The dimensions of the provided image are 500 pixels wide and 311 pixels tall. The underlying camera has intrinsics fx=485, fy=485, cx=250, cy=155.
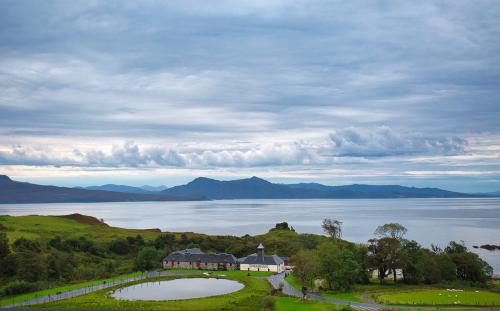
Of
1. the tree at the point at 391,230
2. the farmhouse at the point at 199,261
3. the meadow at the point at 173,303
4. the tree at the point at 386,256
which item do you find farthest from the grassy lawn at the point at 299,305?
the farmhouse at the point at 199,261

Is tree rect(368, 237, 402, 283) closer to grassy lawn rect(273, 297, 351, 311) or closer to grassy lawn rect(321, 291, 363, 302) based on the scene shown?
grassy lawn rect(321, 291, 363, 302)

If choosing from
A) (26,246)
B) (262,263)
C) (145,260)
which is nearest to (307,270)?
(262,263)

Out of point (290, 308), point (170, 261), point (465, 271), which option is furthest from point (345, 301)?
point (170, 261)

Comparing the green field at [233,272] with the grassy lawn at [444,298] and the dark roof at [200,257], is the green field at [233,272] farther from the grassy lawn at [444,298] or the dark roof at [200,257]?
the grassy lawn at [444,298]

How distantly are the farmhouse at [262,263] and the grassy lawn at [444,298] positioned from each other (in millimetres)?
26770

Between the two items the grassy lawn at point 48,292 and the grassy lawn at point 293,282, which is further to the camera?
the grassy lawn at point 293,282

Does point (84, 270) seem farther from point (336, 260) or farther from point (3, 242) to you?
point (336, 260)

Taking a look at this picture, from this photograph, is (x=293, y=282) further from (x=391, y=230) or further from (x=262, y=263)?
(x=391, y=230)

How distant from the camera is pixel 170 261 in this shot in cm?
8375

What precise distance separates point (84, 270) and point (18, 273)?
1181cm

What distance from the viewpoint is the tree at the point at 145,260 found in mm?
79625

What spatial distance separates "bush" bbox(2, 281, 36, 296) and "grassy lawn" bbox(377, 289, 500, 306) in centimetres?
4144

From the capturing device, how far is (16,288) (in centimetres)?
5800

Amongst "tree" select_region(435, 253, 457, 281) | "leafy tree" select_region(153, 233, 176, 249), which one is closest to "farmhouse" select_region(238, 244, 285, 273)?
"tree" select_region(435, 253, 457, 281)
